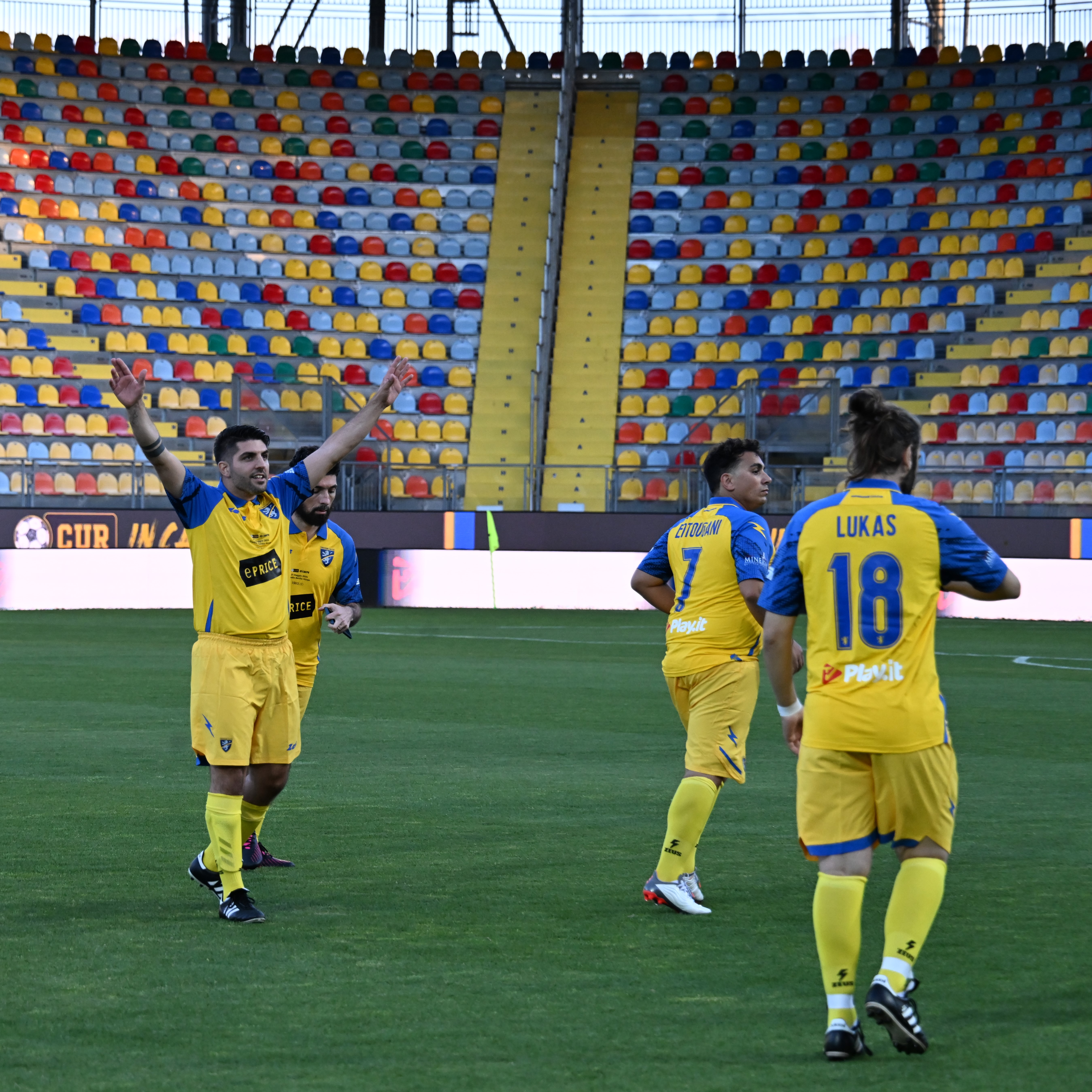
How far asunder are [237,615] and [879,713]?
2955mm

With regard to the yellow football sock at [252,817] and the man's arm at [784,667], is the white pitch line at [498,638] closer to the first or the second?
the yellow football sock at [252,817]

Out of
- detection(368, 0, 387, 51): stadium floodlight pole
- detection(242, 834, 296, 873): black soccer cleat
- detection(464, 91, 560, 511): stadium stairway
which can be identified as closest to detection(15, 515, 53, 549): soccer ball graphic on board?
detection(464, 91, 560, 511): stadium stairway

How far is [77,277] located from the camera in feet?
108

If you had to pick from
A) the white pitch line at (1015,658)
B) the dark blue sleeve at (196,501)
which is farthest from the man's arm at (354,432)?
the white pitch line at (1015,658)

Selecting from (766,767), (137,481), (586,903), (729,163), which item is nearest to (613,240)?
(729,163)

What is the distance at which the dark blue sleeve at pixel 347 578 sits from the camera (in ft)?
27.1

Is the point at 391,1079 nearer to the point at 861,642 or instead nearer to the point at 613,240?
the point at 861,642

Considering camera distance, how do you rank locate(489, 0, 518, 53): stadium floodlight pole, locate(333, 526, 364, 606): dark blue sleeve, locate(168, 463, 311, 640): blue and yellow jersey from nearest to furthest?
locate(168, 463, 311, 640): blue and yellow jersey → locate(333, 526, 364, 606): dark blue sleeve → locate(489, 0, 518, 53): stadium floodlight pole

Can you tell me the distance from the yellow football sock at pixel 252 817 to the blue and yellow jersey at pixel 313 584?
994mm

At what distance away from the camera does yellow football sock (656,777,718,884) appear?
21.7 feet

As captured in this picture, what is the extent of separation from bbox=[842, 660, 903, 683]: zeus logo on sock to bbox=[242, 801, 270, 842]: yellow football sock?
11.1 feet

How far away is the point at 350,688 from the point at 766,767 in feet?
19.1

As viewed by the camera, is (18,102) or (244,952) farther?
(18,102)

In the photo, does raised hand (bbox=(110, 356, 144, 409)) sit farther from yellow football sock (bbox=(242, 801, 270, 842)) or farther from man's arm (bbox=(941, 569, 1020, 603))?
man's arm (bbox=(941, 569, 1020, 603))
